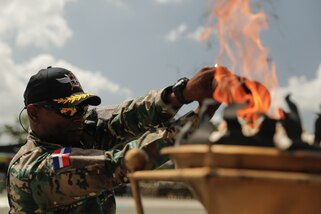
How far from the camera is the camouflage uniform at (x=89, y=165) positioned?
88.4 inches

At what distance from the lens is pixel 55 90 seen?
282 cm

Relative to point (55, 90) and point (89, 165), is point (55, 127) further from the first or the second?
point (89, 165)

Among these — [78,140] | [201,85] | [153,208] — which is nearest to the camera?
[201,85]

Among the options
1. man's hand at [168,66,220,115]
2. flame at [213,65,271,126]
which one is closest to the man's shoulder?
man's hand at [168,66,220,115]

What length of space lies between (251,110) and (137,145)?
2.35 feet

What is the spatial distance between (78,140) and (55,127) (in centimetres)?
19

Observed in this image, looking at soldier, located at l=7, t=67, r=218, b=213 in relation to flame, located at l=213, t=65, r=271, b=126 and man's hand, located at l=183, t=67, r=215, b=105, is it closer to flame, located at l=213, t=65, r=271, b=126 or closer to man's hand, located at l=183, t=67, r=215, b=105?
man's hand, located at l=183, t=67, r=215, b=105

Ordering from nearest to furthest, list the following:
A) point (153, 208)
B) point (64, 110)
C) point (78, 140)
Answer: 1. point (64, 110)
2. point (78, 140)
3. point (153, 208)

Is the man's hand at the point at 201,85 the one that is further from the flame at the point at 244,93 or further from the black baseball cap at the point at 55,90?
the black baseball cap at the point at 55,90

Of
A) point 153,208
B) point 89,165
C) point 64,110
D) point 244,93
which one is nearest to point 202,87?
point 244,93

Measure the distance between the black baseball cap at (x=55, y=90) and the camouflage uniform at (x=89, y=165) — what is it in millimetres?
236

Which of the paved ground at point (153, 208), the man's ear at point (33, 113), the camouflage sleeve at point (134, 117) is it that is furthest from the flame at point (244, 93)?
the paved ground at point (153, 208)

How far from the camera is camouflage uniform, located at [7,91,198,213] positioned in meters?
2.25

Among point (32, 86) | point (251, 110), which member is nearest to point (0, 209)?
point (32, 86)
